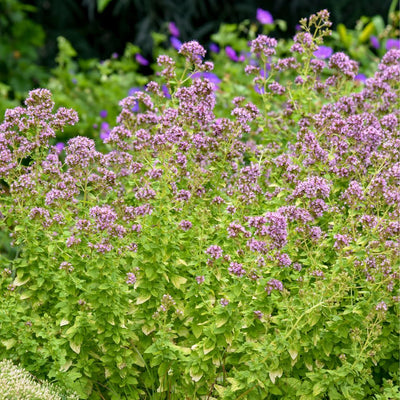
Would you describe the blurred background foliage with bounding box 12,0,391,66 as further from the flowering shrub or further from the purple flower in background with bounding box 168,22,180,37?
the flowering shrub

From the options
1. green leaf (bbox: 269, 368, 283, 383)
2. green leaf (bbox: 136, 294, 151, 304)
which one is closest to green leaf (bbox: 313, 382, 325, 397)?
green leaf (bbox: 269, 368, 283, 383)

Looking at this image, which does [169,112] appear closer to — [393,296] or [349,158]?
[349,158]

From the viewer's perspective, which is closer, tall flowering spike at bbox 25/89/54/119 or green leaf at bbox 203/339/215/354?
green leaf at bbox 203/339/215/354

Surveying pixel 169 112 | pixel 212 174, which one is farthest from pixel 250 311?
pixel 169 112

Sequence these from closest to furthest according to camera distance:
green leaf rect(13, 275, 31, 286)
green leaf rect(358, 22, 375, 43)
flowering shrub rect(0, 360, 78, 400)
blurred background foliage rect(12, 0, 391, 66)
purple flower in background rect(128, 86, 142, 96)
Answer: flowering shrub rect(0, 360, 78, 400), green leaf rect(13, 275, 31, 286), purple flower in background rect(128, 86, 142, 96), green leaf rect(358, 22, 375, 43), blurred background foliage rect(12, 0, 391, 66)

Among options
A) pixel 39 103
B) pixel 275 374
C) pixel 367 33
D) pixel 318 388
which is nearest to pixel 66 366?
pixel 275 374

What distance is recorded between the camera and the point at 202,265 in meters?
3.59

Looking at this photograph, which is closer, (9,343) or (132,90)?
(9,343)

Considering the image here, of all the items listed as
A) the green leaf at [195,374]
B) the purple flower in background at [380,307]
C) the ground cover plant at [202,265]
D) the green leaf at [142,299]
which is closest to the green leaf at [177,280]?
the ground cover plant at [202,265]

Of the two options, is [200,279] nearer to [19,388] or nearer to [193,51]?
[19,388]

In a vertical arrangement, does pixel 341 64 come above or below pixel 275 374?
above

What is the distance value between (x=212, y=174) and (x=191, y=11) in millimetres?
6018

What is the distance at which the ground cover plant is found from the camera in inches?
124

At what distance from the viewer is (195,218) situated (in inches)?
140
